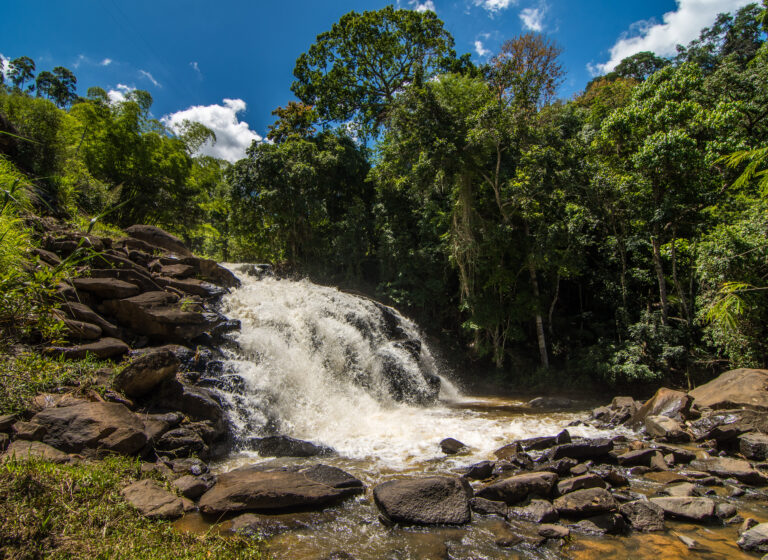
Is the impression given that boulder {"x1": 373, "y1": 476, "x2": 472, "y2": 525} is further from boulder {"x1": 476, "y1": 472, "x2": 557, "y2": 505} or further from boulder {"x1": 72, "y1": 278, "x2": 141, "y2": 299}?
boulder {"x1": 72, "y1": 278, "x2": 141, "y2": 299}

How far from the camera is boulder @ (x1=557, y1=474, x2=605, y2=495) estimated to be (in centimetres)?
486

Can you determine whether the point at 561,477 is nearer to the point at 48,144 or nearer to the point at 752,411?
the point at 752,411

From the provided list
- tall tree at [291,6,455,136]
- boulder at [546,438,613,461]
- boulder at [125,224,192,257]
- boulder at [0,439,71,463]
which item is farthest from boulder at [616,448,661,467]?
tall tree at [291,6,455,136]

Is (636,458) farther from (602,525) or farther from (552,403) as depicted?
(552,403)

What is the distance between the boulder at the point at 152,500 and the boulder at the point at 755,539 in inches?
235

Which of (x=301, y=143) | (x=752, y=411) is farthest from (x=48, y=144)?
(x=752, y=411)

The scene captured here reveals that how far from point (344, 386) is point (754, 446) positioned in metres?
8.67

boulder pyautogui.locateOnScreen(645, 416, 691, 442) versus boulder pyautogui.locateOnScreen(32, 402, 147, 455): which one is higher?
boulder pyautogui.locateOnScreen(32, 402, 147, 455)

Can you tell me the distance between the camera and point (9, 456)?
3451 mm

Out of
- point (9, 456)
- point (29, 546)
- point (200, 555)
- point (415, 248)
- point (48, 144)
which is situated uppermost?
point (48, 144)

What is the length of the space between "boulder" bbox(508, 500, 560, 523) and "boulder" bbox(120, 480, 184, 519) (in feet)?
12.8

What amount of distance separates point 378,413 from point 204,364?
4.57 meters

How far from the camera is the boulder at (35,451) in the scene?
3635mm

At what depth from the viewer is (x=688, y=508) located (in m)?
4.38
